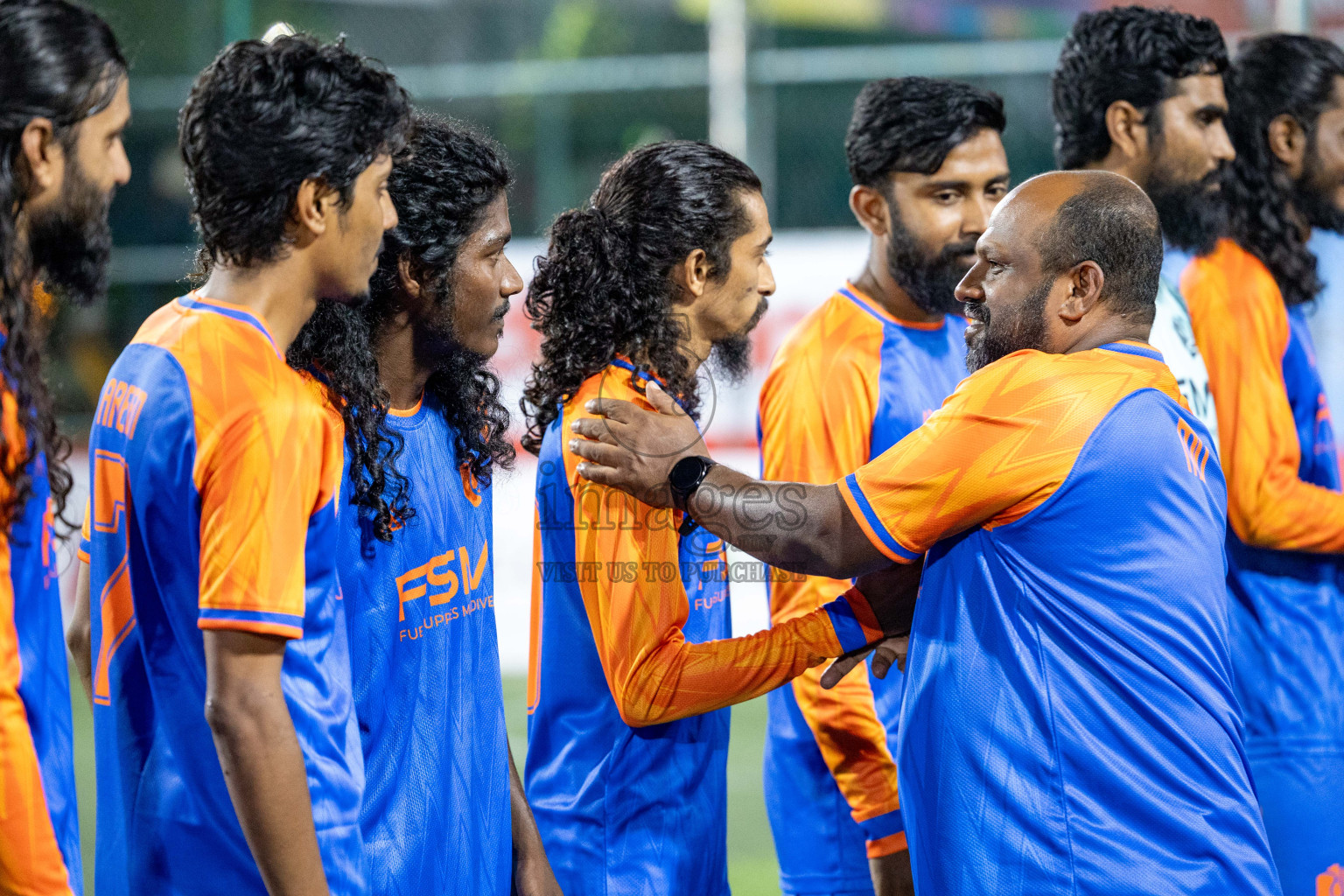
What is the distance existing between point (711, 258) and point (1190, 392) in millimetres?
1516

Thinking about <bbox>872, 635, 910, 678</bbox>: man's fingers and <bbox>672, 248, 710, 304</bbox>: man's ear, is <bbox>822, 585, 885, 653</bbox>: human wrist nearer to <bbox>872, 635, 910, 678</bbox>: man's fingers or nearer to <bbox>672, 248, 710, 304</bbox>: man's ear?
<bbox>872, 635, 910, 678</bbox>: man's fingers

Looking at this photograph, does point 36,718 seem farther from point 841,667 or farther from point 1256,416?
point 1256,416

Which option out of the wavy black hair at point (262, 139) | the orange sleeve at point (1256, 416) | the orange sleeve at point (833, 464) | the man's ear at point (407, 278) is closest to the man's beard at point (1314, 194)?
the orange sleeve at point (1256, 416)

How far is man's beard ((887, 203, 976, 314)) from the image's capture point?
11.7 feet

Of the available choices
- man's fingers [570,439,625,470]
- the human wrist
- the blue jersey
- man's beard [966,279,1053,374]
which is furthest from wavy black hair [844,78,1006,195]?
the blue jersey

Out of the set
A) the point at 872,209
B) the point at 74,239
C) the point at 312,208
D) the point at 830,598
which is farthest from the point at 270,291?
the point at 872,209

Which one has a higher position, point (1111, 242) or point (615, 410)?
point (1111, 242)

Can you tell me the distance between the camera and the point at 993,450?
222cm

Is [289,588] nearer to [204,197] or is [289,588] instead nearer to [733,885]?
[204,197]

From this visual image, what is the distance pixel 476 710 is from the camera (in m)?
2.40

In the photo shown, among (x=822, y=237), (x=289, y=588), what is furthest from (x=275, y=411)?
(x=822, y=237)

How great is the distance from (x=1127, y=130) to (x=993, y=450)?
87.2 inches

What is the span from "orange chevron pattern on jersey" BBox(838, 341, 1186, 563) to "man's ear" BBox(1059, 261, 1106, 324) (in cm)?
12

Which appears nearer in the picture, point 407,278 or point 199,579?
point 199,579
